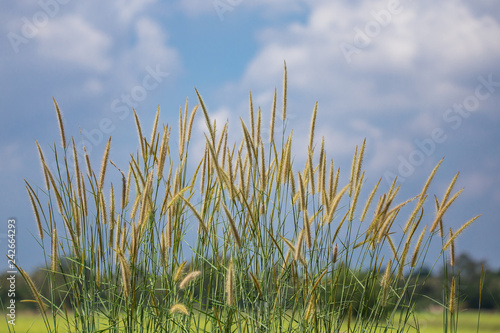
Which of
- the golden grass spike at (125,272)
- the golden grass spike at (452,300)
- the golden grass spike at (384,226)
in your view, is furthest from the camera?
the golden grass spike at (452,300)

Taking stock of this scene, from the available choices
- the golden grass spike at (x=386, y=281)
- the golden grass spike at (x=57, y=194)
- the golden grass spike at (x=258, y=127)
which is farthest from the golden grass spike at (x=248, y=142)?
the golden grass spike at (x=57, y=194)

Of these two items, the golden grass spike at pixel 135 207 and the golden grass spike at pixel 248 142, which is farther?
the golden grass spike at pixel 135 207

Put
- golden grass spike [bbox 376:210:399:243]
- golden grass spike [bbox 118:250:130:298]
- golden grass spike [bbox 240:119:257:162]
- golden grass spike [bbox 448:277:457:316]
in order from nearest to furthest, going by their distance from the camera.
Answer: golden grass spike [bbox 118:250:130:298]
golden grass spike [bbox 240:119:257:162]
golden grass spike [bbox 376:210:399:243]
golden grass spike [bbox 448:277:457:316]

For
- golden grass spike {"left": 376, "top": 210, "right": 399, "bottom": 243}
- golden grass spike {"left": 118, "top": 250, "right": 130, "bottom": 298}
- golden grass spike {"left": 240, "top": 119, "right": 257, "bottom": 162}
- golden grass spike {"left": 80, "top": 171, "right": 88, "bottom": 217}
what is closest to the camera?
golden grass spike {"left": 118, "top": 250, "right": 130, "bottom": 298}

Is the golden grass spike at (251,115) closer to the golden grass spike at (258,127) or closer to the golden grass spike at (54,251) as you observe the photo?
the golden grass spike at (258,127)

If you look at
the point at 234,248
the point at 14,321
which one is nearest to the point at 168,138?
the point at 234,248

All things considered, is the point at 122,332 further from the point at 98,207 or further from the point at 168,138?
the point at 168,138

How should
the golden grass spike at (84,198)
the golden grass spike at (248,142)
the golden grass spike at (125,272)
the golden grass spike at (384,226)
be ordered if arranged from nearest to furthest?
the golden grass spike at (125,272), the golden grass spike at (248,142), the golden grass spike at (384,226), the golden grass spike at (84,198)

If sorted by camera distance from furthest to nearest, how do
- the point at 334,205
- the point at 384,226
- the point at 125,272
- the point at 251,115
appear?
the point at 251,115 → the point at 384,226 → the point at 334,205 → the point at 125,272

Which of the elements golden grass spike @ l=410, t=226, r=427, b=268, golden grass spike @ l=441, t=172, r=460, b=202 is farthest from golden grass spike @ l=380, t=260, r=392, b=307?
golden grass spike @ l=441, t=172, r=460, b=202

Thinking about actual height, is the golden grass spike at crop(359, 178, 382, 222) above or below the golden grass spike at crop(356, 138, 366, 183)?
below

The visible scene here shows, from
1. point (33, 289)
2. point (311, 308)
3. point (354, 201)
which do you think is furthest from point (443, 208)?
point (33, 289)

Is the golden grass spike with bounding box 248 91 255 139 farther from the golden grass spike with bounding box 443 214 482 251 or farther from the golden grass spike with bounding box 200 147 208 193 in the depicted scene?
the golden grass spike with bounding box 443 214 482 251

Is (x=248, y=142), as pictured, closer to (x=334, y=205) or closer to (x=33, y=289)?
(x=334, y=205)
